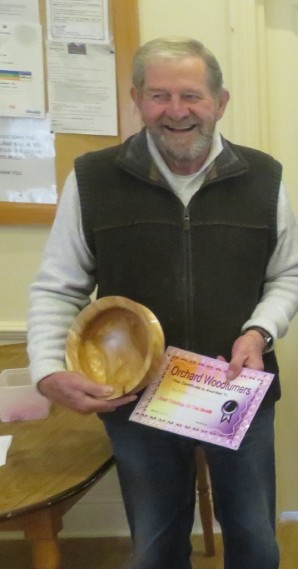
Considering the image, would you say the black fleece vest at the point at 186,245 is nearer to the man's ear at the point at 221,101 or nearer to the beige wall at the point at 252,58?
the man's ear at the point at 221,101

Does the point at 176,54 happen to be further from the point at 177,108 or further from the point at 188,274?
the point at 188,274

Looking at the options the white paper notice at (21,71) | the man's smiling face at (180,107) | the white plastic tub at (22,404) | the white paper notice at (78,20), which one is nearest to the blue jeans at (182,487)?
the white plastic tub at (22,404)

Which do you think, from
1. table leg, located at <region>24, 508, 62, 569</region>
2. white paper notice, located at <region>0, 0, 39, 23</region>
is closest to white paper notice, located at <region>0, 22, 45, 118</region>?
white paper notice, located at <region>0, 0, 39, 23</region>

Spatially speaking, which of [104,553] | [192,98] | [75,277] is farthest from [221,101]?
[104,553]

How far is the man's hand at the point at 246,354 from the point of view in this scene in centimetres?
136

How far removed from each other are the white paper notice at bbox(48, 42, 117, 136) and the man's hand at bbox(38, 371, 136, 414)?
3.41 ft

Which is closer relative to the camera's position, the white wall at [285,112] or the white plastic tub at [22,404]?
the white plastic tub at [22,404]

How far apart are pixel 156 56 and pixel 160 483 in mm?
827

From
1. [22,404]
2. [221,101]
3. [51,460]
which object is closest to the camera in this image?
[221,101]

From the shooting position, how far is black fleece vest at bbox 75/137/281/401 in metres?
1.43

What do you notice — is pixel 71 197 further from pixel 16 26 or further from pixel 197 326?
pixel 16 26

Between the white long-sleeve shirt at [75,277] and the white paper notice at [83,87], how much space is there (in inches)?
29.2

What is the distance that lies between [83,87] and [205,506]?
1287 millimetres

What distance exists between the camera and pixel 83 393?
134cm
